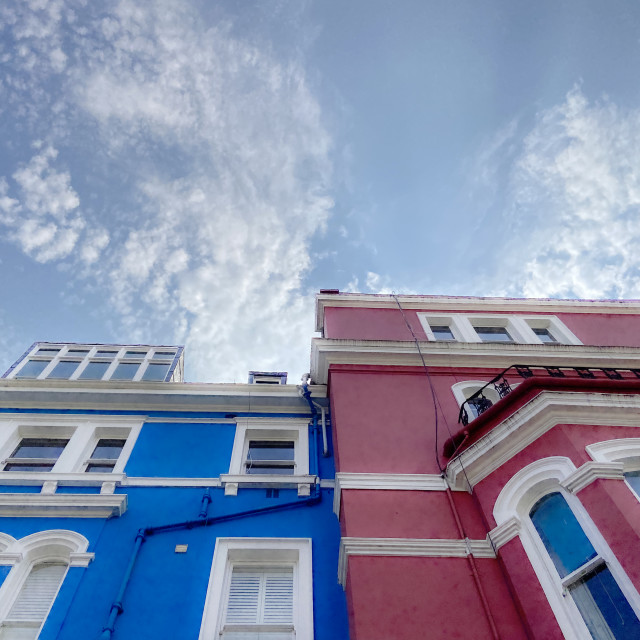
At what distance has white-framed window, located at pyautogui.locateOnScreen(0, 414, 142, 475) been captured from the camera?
41.3 feet

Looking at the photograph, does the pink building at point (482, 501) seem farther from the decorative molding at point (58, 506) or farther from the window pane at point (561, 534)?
the decorative molding at point (58, 506)

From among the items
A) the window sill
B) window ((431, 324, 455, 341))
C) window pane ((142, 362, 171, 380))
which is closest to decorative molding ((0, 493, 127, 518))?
the window sill

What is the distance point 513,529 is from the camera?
8.60 metres

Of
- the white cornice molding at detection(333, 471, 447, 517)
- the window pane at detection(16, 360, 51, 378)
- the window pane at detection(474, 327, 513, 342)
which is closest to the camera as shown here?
the white cornice molding at detection(333, 471, 447, 517)

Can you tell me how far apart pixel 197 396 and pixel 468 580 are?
8509 millimetres

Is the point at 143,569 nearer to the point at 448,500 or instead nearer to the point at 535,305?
the point at 448,500

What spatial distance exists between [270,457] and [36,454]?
5685 millimetres

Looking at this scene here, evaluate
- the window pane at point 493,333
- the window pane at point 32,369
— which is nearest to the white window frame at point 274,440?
the window pane at point 493,333

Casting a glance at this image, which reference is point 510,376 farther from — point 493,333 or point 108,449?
point 108,449

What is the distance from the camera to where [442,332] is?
1666 centimetres

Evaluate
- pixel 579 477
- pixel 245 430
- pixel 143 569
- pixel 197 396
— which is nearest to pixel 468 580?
pixel 579 477

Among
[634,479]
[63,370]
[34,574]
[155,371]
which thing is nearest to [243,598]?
[34,574]

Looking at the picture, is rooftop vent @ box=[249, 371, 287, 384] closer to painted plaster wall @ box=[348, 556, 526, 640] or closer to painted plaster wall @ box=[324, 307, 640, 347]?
painted plaster wall @ box=[324, 307, 640, 347]

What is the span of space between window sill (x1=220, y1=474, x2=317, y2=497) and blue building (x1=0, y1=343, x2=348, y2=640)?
0.03m
